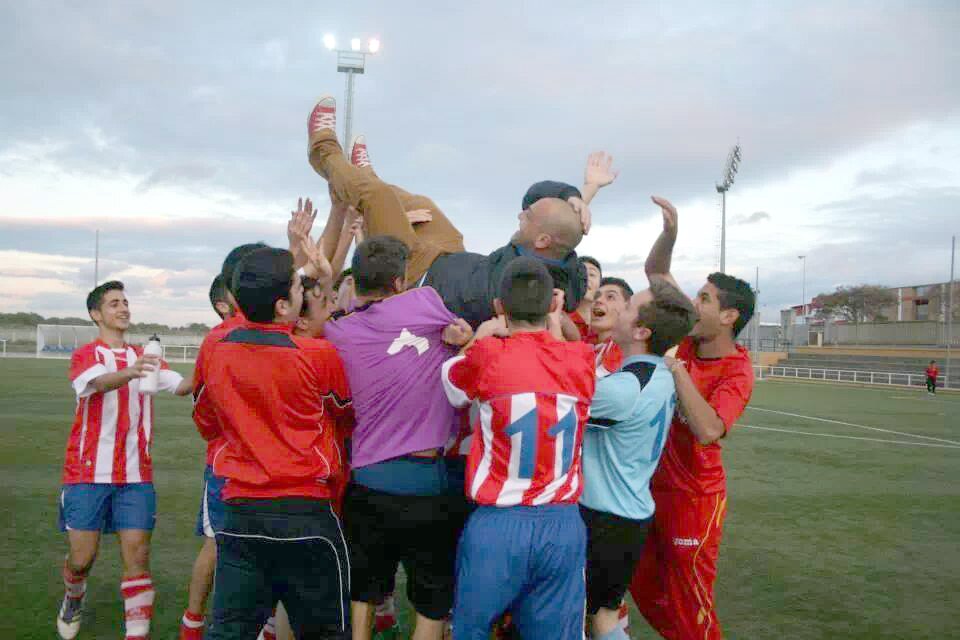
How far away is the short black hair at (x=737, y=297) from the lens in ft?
12.7

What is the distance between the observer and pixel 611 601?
11.0 ft

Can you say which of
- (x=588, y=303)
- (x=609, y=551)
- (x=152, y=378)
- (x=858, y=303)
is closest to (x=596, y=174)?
(x=588, y=303)

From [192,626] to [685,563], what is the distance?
272cm

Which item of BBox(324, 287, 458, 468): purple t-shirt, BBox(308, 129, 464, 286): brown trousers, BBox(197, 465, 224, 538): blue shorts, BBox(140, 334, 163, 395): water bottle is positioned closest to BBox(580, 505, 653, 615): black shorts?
BBox(324, 287, 458, 468): purple t-shirt

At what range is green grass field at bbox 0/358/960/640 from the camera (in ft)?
15.8

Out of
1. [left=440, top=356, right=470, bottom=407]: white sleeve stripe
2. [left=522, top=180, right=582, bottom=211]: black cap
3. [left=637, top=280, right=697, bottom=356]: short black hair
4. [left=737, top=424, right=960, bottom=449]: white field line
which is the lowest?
[left=737, top=424, right=960, bottom=449]: white field line

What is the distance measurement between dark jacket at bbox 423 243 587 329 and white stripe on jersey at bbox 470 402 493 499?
2.25ft

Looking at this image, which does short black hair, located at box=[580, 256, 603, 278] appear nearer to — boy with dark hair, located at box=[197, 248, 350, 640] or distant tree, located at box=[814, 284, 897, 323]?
boy with dark hair, located at box=[197, 248, 350, 640]

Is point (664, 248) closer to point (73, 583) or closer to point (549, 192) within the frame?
point (549, 192)

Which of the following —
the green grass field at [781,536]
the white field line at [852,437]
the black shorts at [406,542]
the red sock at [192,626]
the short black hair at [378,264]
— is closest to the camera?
the black shorts at [406,542]

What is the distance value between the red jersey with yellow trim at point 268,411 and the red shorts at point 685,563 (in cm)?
185

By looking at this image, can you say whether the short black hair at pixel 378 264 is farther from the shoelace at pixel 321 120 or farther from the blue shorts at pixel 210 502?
the blue shorts at pixel 210 502

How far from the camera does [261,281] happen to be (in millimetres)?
2979

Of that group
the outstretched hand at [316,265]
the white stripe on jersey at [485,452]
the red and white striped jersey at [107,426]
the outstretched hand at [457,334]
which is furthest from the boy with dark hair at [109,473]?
the white stripe on jersey at [485,452]
